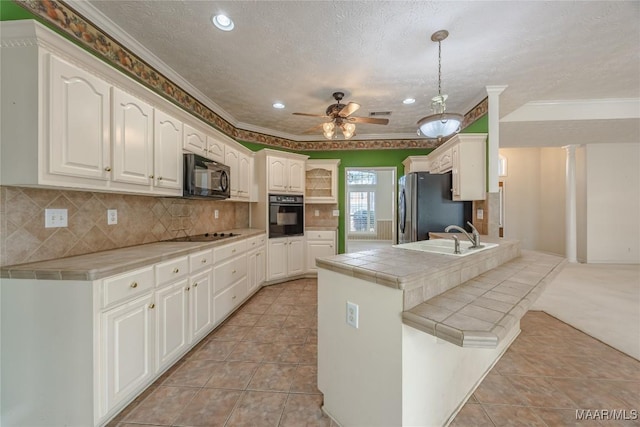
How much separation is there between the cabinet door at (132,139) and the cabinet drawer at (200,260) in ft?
2.32

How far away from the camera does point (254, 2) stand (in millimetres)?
1785

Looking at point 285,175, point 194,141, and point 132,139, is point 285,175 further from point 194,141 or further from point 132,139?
point 132,139

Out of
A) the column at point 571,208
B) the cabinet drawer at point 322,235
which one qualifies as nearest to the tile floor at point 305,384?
the cabinet drawer at point 322,235

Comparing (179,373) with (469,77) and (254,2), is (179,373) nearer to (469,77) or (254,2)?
(254,2)

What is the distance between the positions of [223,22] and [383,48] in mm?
1394

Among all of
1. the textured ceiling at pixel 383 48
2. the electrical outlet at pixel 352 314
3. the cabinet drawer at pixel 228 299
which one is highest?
the textured ceiling at pixel 383 48

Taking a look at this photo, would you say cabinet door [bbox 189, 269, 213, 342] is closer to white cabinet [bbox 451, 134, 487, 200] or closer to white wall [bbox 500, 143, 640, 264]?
white cabinet [bbox 451, 134, 487, 200]

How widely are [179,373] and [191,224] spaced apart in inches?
63.8

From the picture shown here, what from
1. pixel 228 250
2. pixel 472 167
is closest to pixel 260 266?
pixel 228 250

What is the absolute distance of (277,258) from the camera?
4.10 m

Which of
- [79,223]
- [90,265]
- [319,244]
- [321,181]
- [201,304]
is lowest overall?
[201,304]

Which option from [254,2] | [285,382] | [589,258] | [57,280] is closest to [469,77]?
[254,2]

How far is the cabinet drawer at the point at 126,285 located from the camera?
4.54 feet

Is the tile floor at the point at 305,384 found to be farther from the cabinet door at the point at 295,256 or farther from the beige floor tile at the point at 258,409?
the cabinet door at the point at 295,256
